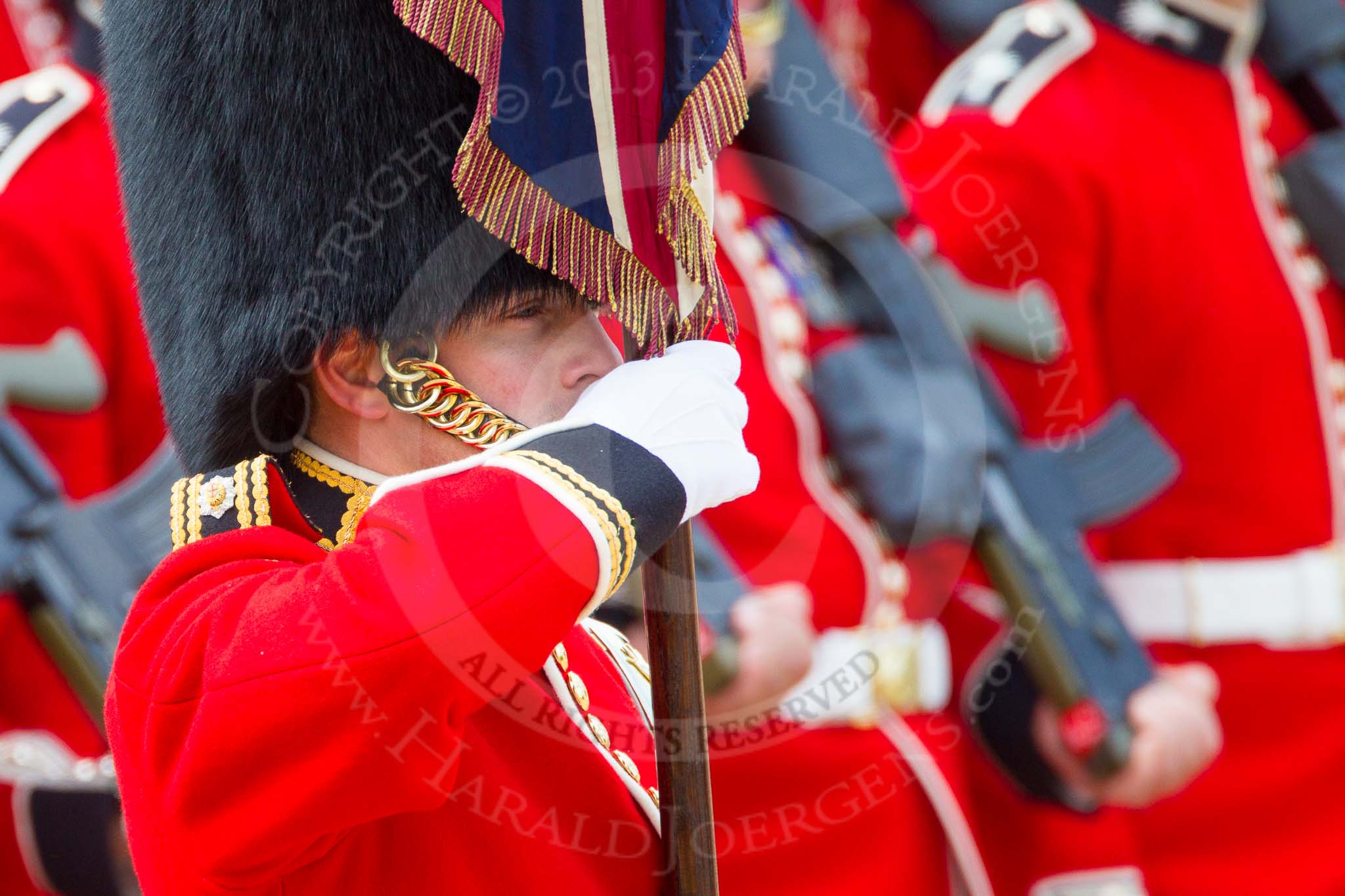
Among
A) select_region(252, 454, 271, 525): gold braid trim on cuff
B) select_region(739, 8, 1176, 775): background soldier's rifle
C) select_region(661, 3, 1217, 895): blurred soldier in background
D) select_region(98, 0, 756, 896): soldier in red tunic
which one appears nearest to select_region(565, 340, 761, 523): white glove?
select_region(98, 0, 756, 896): soldier in red tunic

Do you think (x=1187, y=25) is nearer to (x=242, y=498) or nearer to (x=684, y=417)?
(x=684, y=417)

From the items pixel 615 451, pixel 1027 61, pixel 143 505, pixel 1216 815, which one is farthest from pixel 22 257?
pixel 1216 815

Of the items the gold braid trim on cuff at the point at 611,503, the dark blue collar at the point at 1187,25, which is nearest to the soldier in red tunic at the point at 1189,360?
the dark blue collar at the point at 1187,25

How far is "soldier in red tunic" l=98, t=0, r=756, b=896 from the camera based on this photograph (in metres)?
1.00

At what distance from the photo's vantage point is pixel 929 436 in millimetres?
2586

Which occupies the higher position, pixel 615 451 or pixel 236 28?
pixel 236 28

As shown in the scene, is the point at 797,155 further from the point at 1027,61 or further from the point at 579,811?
the point at 579,811

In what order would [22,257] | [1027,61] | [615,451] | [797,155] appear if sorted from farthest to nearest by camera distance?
[1027,61] < [797,155] < [22,257] < [615,451]

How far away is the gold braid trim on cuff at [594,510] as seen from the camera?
1.03 meters

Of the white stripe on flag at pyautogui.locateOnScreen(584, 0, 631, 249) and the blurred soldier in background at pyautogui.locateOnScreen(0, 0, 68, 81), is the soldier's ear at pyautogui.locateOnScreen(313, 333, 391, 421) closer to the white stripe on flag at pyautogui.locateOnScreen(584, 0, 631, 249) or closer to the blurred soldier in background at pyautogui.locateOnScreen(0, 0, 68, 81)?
the white stripe on flag at pyautogui.locateOnScreen(584, 0, 631, 249)

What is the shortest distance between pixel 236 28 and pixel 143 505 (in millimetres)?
1164

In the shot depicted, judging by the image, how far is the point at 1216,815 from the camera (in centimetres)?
290

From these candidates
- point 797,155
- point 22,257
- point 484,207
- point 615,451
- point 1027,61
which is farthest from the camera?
point 1027,61

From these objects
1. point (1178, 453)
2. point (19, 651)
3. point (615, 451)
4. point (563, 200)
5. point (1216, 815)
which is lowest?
point (1216, 815)
